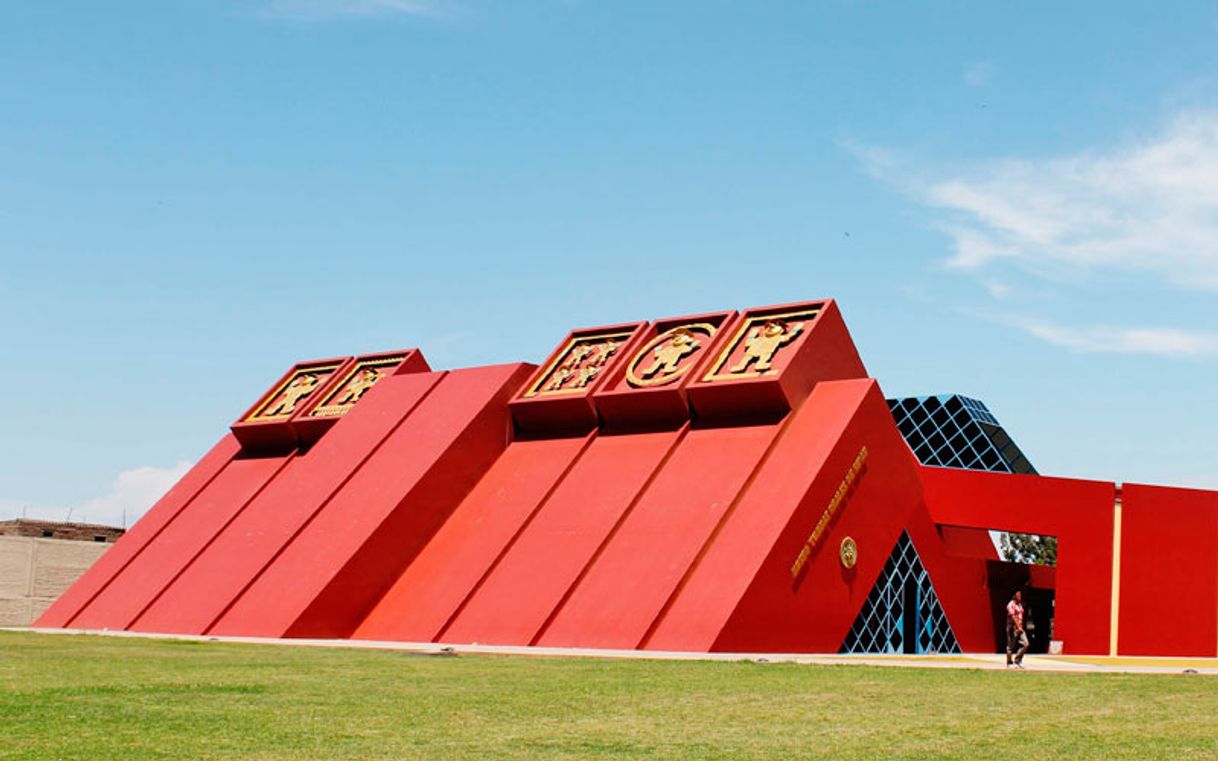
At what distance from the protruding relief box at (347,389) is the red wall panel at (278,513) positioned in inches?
27.8

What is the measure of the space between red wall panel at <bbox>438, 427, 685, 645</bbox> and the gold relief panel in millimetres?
10106

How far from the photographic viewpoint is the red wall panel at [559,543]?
27.1 metres

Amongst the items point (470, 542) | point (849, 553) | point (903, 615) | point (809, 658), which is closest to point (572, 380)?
point (470, 542)

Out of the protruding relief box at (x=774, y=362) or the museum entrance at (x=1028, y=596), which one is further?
the museum entrance at (x=1028, y=596)

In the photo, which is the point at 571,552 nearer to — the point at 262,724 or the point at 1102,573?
the point at 1102,573

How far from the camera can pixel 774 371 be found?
2823 centimetres

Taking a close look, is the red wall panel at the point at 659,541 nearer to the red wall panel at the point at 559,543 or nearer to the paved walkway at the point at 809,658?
the red wall panel at the point at 559,543

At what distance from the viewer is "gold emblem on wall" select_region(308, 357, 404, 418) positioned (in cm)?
3600

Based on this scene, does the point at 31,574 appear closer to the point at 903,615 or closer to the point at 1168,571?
the point at 903,615

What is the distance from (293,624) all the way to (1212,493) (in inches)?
758

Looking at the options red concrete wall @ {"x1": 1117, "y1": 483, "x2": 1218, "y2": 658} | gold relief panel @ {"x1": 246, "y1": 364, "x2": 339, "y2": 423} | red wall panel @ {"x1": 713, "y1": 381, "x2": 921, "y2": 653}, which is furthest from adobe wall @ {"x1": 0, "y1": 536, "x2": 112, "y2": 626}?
red concrete wall @ {"x1": 1117, "y1": 483, "x2": 1218, "y2": 658}

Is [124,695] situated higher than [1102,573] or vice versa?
[1102,573]

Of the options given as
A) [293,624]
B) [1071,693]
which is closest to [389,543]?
[293,624]

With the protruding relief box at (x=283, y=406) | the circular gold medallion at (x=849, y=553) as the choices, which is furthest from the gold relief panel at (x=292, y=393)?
the circular gold medallion at (x=849, y=553)
